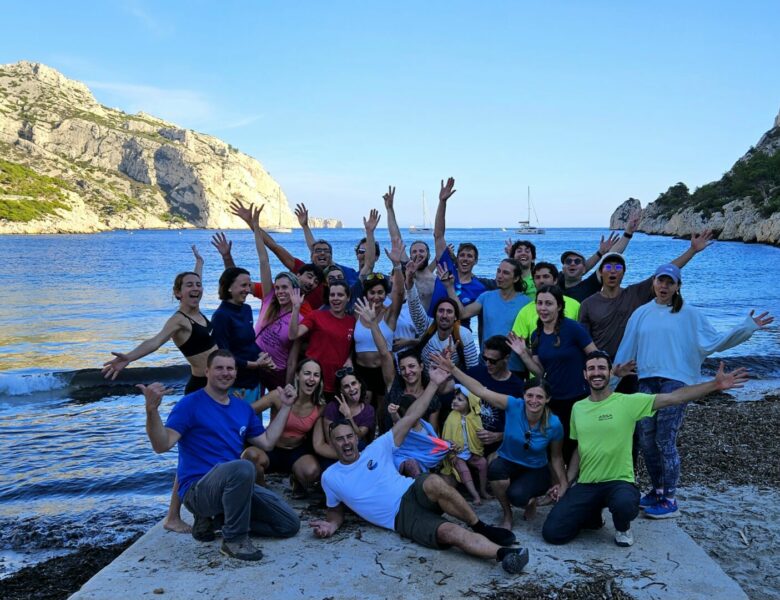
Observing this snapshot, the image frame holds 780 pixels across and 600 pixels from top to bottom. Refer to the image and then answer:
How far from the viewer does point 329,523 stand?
530 cm

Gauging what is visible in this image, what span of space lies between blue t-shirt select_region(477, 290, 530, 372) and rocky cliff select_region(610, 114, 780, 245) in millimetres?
51890

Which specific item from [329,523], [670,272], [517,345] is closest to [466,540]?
[329,523]

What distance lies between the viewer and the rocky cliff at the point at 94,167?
105 metres

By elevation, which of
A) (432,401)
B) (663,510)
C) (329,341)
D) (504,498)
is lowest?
(663,510)

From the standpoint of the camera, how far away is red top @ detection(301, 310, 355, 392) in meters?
6.50

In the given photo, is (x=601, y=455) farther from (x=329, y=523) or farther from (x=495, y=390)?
(x=329, y=523)

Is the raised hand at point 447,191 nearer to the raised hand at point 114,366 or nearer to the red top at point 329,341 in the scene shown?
the red top at point 329,341

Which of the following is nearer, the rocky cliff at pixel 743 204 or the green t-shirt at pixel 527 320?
the green t-shirt at pixel 527 320

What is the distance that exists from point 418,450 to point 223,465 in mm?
1730

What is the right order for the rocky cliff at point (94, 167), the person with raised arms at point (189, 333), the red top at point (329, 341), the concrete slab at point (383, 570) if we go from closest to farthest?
the concrete slab at point (383, 570) → the person with raised arms at point (189, 333) → the red top at point (329, 341) → the rocky cliff at point (94, 167)

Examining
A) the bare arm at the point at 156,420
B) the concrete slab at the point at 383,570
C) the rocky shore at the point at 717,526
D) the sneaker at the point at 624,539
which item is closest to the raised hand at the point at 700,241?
the rocky shore at the point at 717,526

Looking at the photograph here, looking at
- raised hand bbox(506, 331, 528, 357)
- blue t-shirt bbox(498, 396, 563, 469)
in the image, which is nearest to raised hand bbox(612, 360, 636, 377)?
blue t-shirt bbox(498, 396, 563, 469)

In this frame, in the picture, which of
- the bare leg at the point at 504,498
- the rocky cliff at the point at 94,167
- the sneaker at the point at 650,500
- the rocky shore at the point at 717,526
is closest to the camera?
the rocky shore at the point at 717,526

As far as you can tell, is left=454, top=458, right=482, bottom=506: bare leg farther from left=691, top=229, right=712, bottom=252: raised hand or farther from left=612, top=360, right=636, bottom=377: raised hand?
left=691, top=229, right=712, bottom=252: raised hand
